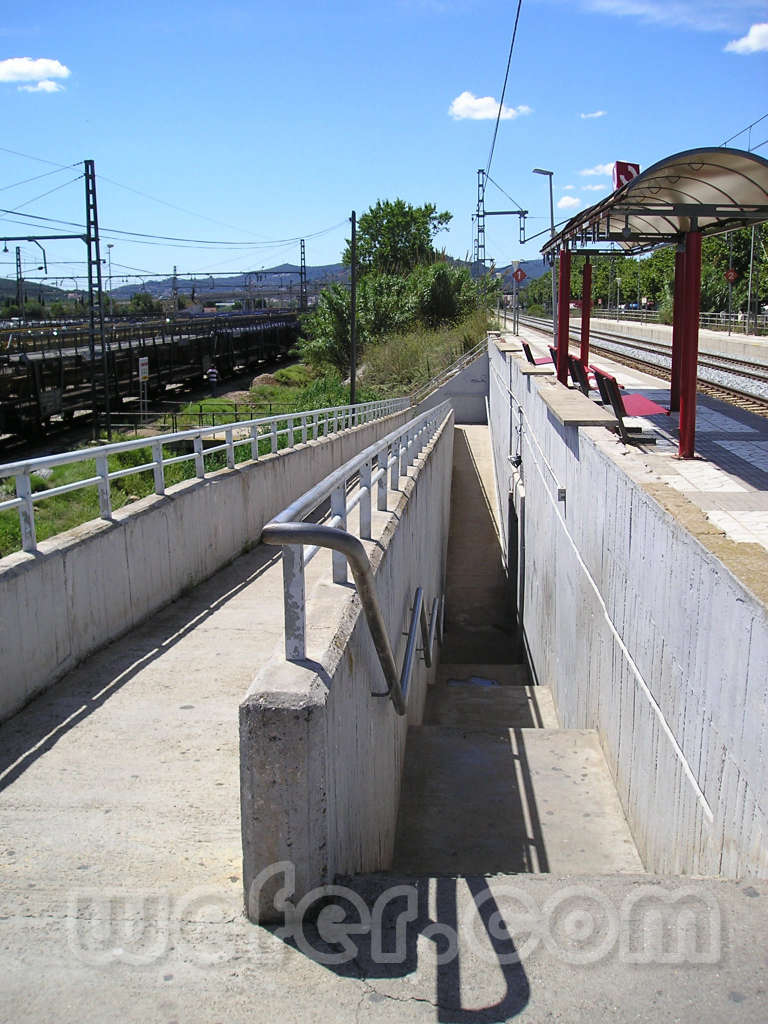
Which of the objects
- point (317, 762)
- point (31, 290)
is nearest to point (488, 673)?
point (317, 762)

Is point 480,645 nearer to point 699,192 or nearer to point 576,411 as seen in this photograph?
point 576,411

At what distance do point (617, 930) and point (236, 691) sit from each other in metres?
3.50

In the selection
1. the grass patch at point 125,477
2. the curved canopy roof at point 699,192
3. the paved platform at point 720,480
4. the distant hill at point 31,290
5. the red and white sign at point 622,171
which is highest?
the distant hill at point 31,290

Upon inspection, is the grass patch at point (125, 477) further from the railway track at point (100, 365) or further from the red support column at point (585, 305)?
the red support column at point (585, 305)

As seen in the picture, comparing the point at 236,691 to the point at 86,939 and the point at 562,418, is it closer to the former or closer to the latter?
the point at 86,939

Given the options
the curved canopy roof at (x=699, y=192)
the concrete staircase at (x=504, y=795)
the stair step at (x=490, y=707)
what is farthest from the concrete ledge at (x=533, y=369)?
the concrete staircase at (x=504, y=795)

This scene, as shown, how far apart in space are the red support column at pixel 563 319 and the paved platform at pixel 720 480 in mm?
3405

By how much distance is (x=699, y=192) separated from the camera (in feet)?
32.0

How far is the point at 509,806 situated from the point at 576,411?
18.1ft

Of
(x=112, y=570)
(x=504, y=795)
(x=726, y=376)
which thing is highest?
(x=726, y=376)

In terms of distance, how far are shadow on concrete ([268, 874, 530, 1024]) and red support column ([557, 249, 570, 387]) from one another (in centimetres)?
1332

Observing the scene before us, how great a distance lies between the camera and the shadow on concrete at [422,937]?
9.78 ft

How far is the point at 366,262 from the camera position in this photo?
10688 cm

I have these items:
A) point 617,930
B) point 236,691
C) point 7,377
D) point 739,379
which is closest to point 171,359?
point 7,377
